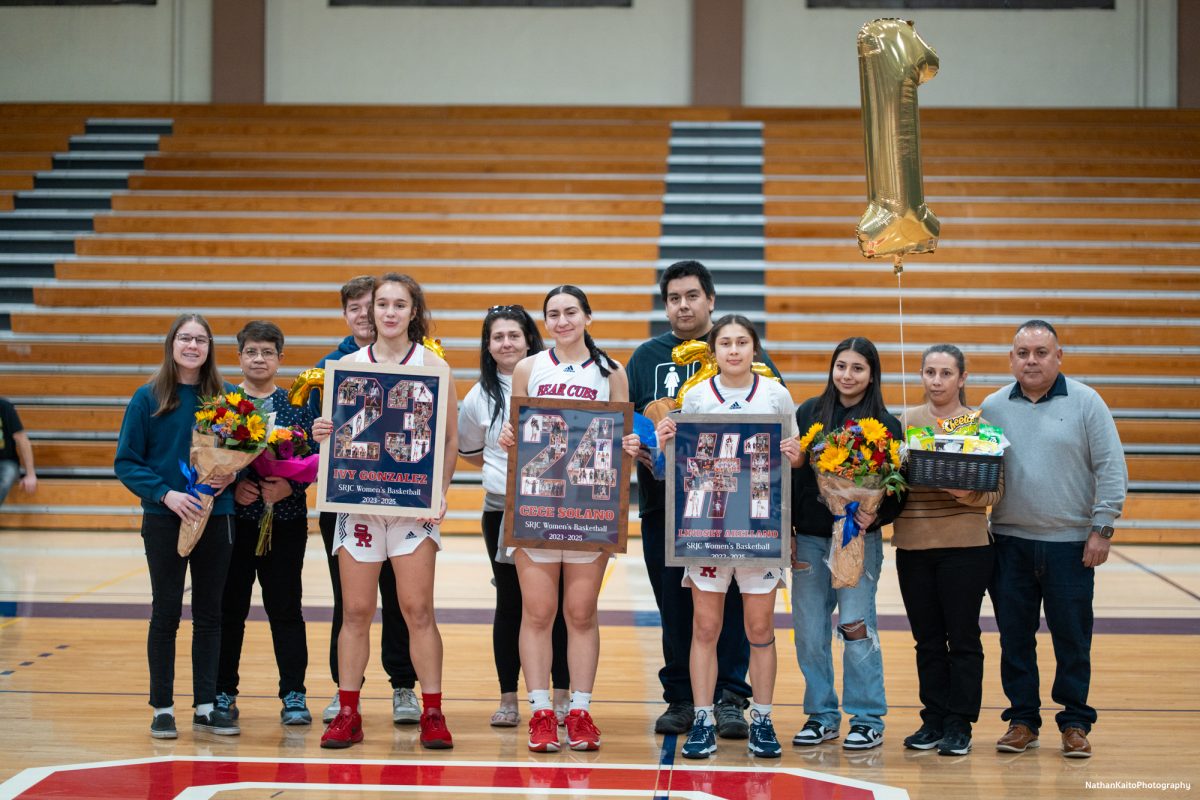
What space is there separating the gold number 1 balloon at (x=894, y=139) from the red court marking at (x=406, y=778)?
1.69 m

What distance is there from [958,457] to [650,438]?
3.16 feet

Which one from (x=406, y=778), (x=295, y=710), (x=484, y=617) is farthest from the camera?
(x=484, y=617)

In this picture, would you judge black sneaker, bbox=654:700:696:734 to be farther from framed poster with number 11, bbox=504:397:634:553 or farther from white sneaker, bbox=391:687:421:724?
white sneaker, bbox=391:687:421:724

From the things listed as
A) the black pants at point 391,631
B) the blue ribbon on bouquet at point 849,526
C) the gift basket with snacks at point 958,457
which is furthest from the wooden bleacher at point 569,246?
the gift basket with snacks at point 958,457

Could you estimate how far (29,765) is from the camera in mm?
3615

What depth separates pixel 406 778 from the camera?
3.52 metres

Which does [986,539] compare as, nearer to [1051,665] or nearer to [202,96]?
[1051,665]

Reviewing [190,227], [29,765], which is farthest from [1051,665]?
[190,227]

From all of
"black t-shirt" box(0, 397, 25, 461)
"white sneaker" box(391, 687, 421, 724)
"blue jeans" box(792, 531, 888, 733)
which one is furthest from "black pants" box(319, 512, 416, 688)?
"black t-shirt" box(0, 397, 25, 461)

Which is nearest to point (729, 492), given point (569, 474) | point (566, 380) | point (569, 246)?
point (569, 474)

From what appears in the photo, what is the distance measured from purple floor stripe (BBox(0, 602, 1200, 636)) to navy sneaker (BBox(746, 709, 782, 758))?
6.70ft

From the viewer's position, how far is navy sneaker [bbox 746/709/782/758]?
3.70 m

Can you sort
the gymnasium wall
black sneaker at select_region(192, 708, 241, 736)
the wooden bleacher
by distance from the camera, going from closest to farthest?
black sneaker at select_region(192, 708, 241, 736), the wooden bleacher, the gymnasium wall

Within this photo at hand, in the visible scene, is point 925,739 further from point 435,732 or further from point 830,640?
point 435,732
